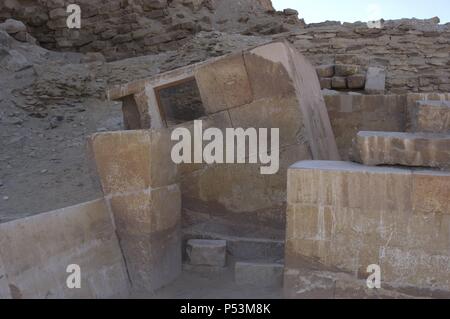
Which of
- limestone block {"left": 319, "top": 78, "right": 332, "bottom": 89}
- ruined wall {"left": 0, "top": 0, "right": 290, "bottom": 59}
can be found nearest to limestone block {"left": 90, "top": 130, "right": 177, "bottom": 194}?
limestone block {"left": 319, "top": 78, "right": 332, "bottom": 89}

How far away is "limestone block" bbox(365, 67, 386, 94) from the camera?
865 cm

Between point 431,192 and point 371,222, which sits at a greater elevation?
point 431,192

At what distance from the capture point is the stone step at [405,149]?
136 inches

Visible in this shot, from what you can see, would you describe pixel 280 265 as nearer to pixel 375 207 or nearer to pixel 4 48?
pixel 375 207

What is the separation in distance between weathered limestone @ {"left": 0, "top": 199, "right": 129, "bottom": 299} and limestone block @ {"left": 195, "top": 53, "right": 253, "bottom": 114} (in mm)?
1391

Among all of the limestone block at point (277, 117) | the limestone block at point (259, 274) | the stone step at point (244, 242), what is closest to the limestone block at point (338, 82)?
the limestone block at point (277, 117)

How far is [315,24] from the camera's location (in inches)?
535

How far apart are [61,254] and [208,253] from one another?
4.01 ft

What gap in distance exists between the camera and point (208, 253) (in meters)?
4.23

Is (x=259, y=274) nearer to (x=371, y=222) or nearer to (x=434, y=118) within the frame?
(x=371, y=222)

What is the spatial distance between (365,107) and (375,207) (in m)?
3.05

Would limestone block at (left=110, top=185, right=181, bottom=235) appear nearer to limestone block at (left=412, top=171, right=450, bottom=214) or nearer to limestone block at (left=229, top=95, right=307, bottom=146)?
limestone block at (left=229, top=95, right=307, bottom=146)

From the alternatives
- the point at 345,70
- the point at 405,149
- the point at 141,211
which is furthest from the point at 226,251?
the point at 345,70

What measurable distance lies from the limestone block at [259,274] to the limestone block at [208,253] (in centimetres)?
20
